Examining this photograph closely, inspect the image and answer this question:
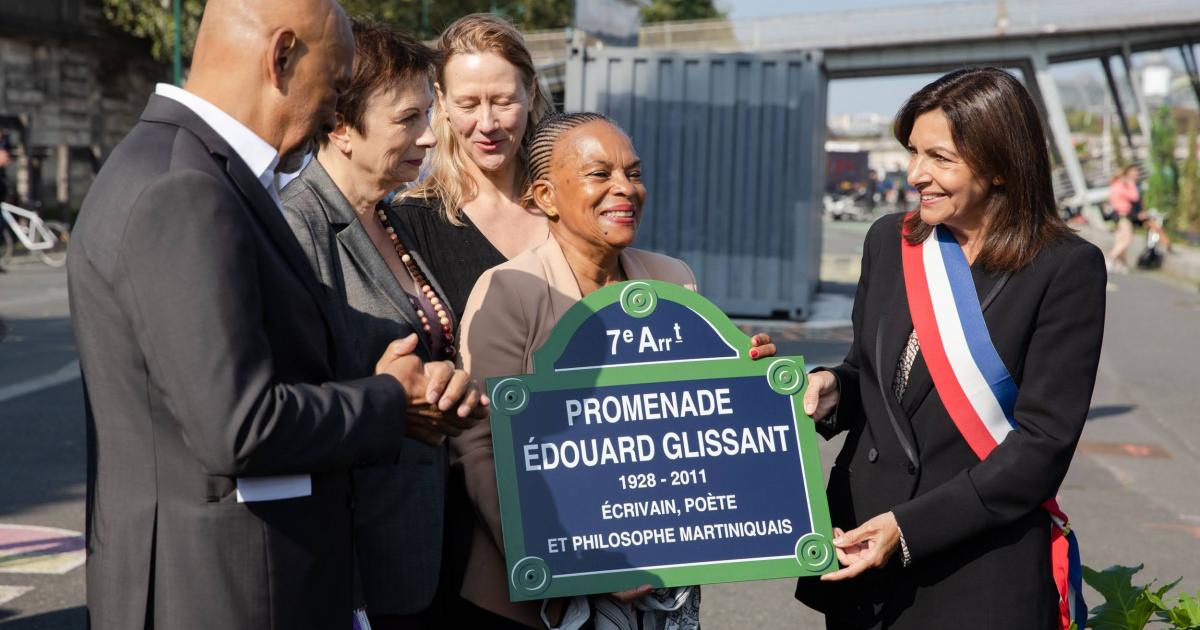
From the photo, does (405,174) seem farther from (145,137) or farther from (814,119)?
(814,119)

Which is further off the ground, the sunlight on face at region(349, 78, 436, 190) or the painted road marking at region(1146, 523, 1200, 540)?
the sunlight on face at region(349, 78, 436, 190)

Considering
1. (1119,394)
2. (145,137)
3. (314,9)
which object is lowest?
(1119,394)

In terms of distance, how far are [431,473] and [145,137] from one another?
3.37ft

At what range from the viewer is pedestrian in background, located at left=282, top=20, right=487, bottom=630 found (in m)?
2.77

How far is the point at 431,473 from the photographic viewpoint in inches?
111

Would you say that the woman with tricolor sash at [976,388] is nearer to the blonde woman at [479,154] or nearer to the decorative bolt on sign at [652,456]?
the decorative bolt on sign at [652,456]

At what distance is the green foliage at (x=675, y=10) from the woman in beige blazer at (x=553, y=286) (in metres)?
71.6

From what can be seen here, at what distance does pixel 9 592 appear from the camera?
544cm

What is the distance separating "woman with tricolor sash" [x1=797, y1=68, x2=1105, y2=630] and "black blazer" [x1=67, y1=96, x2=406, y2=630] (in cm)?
117

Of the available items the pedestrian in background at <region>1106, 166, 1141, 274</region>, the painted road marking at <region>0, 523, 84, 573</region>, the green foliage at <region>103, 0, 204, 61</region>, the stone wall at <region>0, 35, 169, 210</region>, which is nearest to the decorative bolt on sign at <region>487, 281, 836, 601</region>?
the painted road marking at <region>0, 523, 84, 573</region>

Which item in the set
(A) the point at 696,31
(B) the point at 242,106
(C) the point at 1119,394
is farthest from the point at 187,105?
(A) the point at 696,31

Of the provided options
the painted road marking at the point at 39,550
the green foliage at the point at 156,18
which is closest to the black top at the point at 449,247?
the painted road marking at the point at 39,550

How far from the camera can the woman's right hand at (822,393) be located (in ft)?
9.49

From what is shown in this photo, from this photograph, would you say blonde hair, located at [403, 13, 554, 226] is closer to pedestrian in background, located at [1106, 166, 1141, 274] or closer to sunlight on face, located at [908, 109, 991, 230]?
sunlight on face, located at [908, 109, 991, 230]
